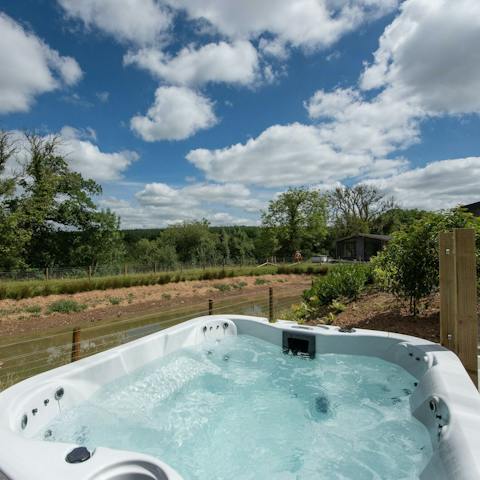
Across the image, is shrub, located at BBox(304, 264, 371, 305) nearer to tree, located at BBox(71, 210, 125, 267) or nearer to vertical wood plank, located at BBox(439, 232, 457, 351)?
vertical wood plank, located at BBox(439, 232, 457, 351)

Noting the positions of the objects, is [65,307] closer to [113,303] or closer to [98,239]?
[113,303]

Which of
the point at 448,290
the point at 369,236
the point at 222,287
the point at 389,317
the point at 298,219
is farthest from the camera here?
the point at 298,219

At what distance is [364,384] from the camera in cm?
319

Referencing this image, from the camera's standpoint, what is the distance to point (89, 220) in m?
21.4

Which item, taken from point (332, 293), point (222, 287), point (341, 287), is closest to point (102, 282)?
point (222, 287)

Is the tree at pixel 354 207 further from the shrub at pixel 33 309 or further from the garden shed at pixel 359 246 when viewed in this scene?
the shrub at pixel 33 309

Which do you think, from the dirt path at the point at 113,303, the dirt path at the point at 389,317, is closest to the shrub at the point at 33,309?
the dirt path at the point at 113,303

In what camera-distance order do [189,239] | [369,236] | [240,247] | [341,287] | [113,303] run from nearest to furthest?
[341,287], [113,303], [369,236], [189,239], [240,247]

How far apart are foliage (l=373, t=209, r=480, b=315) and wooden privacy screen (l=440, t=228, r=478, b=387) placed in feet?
3.77

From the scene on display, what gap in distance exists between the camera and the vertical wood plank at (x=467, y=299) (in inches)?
110

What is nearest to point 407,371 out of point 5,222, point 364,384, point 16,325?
point 364,384

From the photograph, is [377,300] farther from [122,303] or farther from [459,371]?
[122,303]

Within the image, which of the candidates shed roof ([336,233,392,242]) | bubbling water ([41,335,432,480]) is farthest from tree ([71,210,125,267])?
bubbling water ([41,335,432,480])

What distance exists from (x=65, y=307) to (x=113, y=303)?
5.69 ft
